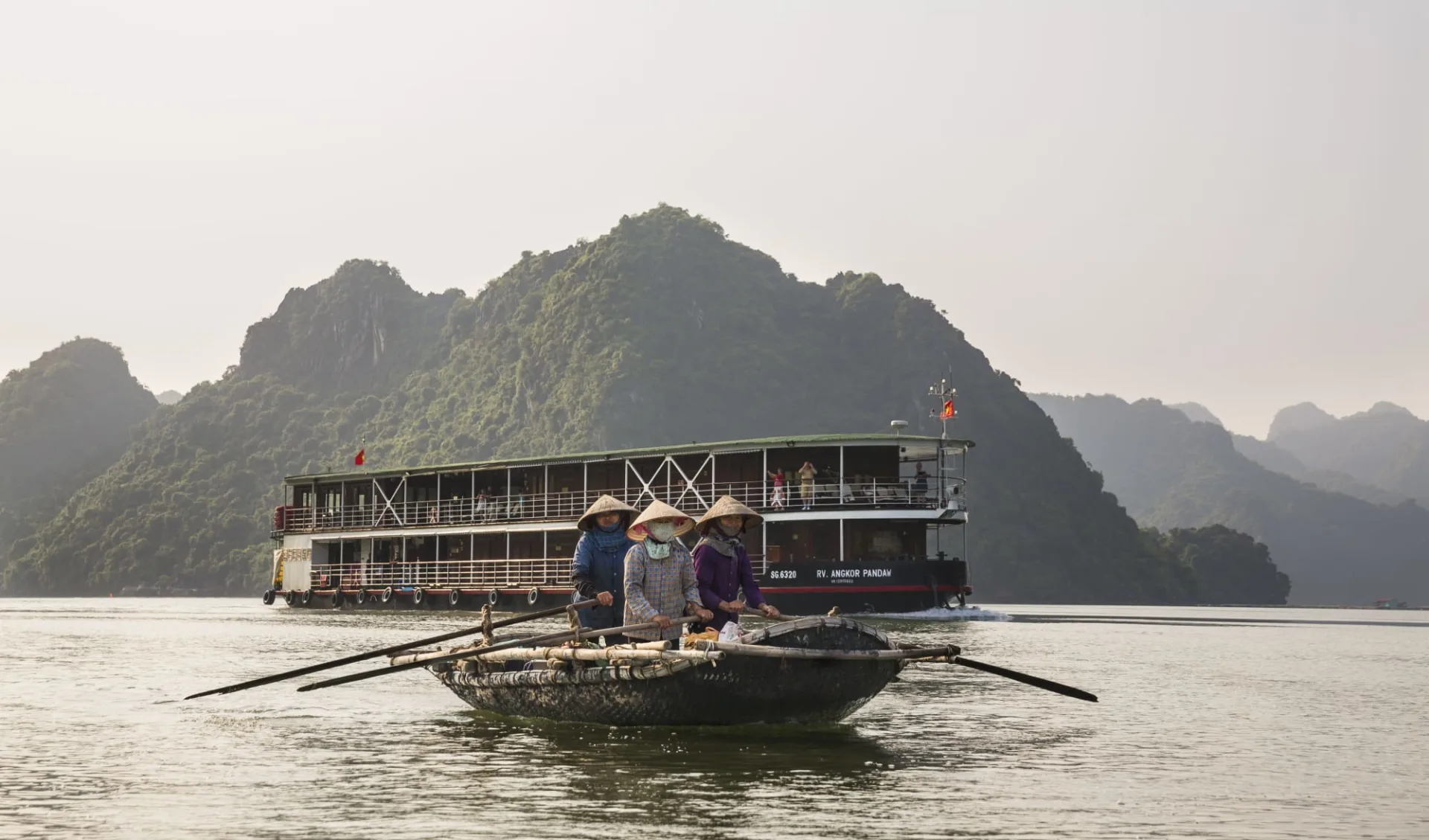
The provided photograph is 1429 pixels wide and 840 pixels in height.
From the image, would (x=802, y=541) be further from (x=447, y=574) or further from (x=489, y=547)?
(x=447, y=574)

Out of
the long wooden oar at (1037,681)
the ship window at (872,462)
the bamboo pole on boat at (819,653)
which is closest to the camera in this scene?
the bamboo pole on boat at (819,653)

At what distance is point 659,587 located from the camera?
46.8ft

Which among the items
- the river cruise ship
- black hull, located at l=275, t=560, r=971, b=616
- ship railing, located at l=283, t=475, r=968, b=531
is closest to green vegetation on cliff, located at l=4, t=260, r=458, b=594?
the river cruise ship

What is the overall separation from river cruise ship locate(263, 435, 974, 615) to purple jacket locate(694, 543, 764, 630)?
66.8 feet

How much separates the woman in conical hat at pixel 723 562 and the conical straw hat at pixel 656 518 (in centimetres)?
15

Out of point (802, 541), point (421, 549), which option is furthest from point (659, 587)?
point (421, 549)

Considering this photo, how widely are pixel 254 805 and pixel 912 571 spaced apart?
2975 centimetres

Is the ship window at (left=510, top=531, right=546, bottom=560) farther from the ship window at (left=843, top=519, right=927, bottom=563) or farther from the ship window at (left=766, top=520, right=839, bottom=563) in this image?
the ship window at (left=843, top=519, right=927, bottom=563)

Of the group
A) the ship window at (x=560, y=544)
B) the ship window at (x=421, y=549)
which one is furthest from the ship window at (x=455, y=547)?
the ship window at (x=560, y=544)

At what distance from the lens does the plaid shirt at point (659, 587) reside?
46.4 ft

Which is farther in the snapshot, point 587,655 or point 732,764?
point 587,655

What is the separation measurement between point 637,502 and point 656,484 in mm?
1241

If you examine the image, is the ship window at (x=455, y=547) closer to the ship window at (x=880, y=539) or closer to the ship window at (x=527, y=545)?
the ship window at (x=527, y=545)

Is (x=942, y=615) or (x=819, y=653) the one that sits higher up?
(x=819, y=653)
